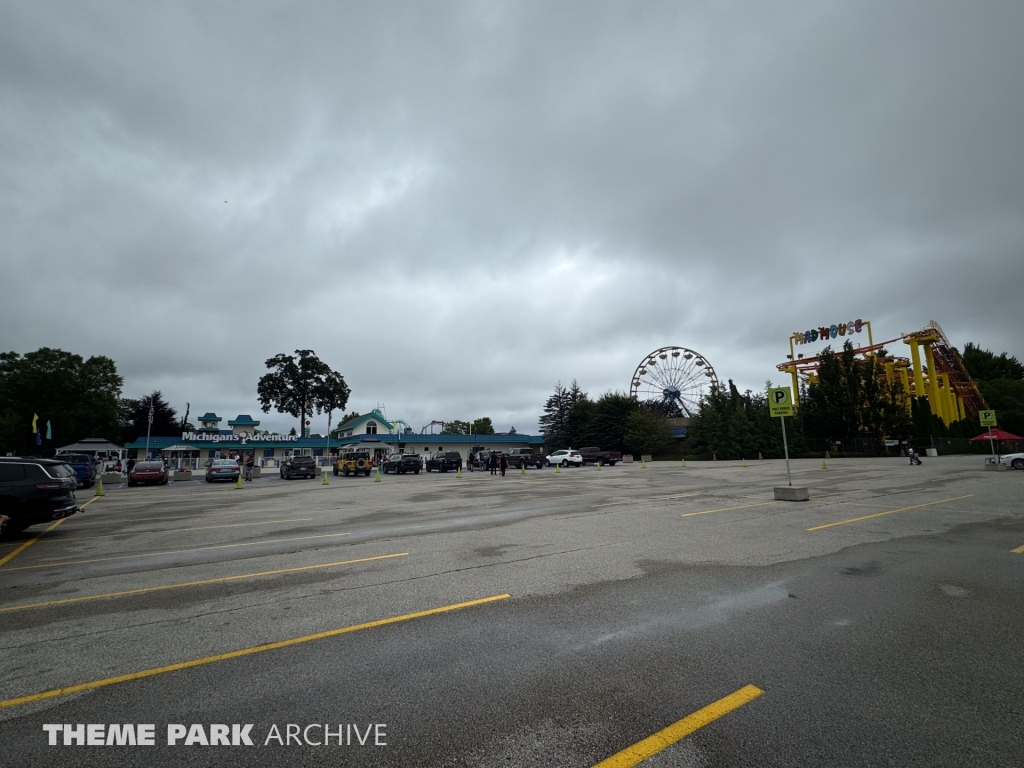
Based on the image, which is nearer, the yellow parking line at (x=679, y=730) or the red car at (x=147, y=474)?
the yellow parking line at (x=679, y=730)

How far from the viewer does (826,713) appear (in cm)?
328

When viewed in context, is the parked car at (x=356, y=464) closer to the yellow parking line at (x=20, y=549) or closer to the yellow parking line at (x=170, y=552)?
the yellow parking line at (x=20, y=549)

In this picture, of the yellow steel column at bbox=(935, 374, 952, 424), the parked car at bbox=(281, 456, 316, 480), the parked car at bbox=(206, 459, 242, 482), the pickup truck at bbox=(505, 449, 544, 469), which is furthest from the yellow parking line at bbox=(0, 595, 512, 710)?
the yellow steel column at bbox=(935, 374, 952, 424)

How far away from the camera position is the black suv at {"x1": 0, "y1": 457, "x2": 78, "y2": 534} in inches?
408

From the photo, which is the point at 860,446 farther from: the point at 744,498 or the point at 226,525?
the point at 226,525

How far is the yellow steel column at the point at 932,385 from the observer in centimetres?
5891

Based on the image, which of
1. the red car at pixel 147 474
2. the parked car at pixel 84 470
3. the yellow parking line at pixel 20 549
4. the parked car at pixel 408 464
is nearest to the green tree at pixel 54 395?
the parked car at pixel 84 470

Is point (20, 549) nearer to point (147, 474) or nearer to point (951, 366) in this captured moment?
point (147, 474)

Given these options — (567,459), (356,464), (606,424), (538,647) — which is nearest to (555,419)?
(606,424)

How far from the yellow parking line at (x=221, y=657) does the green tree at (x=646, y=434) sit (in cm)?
6087

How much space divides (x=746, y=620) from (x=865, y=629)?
3.37 ft

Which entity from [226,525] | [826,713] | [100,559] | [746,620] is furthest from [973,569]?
[226,525]

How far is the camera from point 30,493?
34.5 ft

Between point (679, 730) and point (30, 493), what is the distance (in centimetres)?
1324
